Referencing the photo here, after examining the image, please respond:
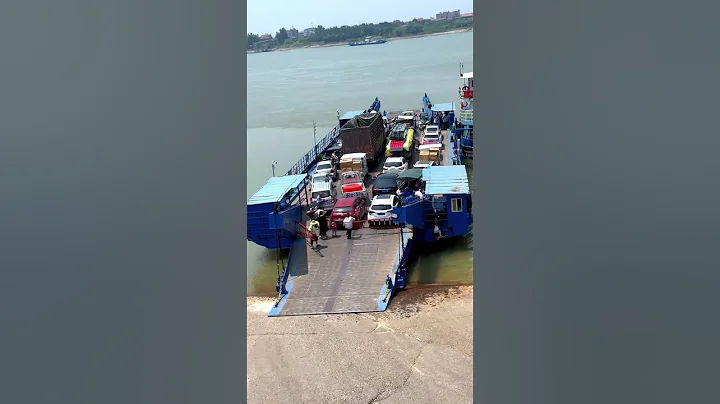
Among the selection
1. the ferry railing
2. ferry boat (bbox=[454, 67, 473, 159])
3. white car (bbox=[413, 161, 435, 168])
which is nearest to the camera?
white car (bbox=[413, 161, 435, 168])

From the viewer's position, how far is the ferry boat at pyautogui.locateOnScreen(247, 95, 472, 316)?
7809mm

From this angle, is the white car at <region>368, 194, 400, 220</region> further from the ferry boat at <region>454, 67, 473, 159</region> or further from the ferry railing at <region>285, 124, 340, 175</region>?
the ferry boat at <region>454, 67, 473, 159</region>

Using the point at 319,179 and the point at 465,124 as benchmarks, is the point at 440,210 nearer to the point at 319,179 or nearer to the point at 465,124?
the point at 319,179

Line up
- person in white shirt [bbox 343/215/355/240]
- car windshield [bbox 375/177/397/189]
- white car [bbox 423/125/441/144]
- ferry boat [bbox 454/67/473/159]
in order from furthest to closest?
ferry boat [bbox 454/67/473/159], white car [bbox 423/125/441/144], car windshield [bbox 375/177/397/189], person in white shirt [bbox 343/215/355/240]

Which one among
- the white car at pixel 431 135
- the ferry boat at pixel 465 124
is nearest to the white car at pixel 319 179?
the white car at pixel 431 135

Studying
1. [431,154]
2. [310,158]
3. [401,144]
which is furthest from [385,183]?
[310,158]

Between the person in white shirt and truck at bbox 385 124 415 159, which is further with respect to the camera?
truck at bbox 385 124 415 159

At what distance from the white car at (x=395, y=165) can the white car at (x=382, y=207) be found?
205 cm

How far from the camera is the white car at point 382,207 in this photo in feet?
32.3

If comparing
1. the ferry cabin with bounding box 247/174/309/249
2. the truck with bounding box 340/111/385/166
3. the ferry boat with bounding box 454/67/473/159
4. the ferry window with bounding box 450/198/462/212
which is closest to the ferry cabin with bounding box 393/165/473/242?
the ferry window with bounding box 450/198/462/212

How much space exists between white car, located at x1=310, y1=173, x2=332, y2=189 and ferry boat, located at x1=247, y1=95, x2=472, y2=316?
246mm
